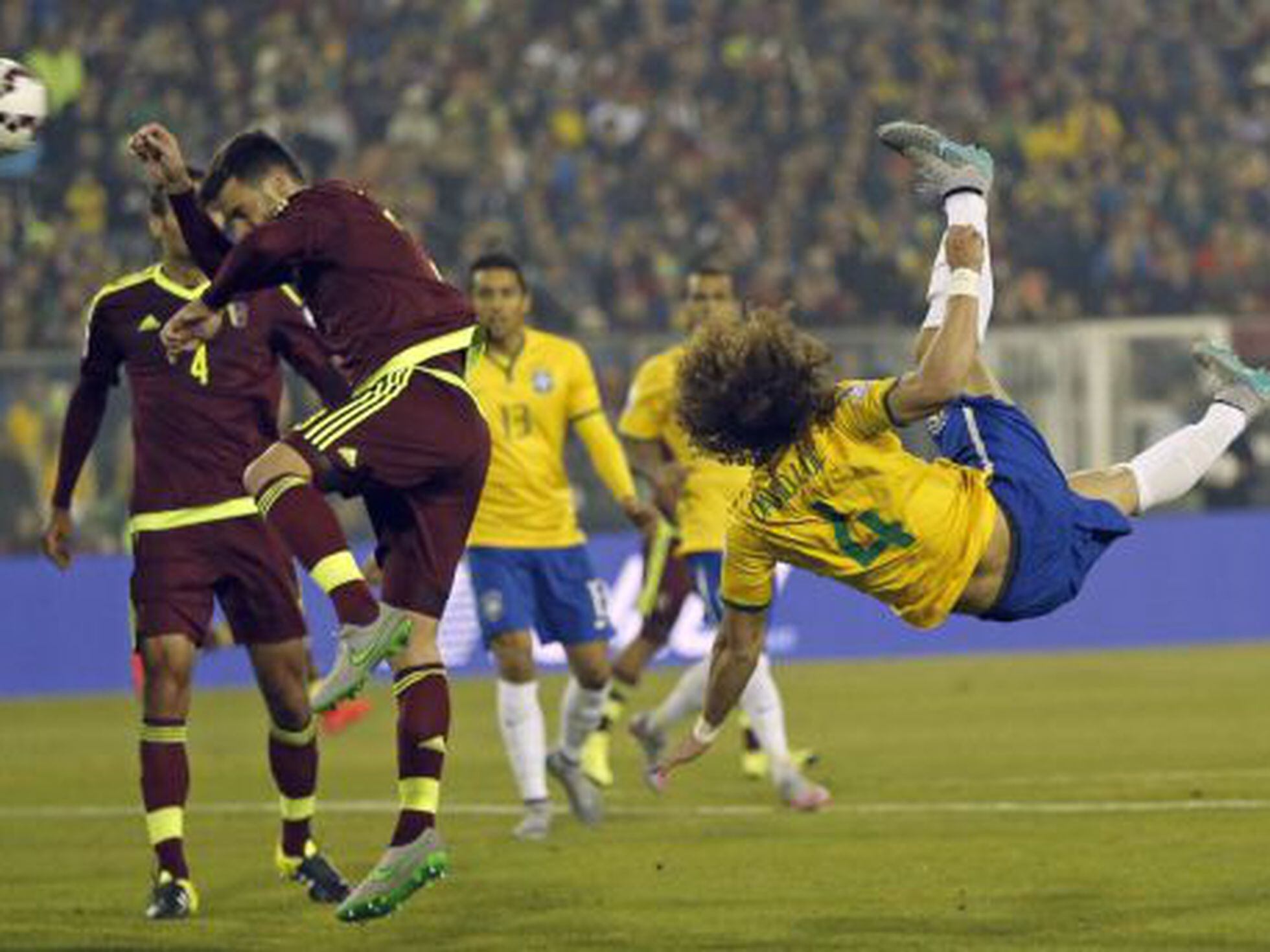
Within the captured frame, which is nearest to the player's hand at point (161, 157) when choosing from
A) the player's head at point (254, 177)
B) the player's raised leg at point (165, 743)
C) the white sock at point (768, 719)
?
the player's head at point (254, 177)

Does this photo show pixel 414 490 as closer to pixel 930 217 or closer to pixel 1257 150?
pixel 930 217

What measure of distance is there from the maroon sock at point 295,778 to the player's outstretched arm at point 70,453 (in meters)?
1.09

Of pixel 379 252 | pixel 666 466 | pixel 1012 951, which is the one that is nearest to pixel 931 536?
pixel 1012 951

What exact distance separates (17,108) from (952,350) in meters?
3.33

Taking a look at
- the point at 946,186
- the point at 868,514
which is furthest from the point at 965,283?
the point at 868,514

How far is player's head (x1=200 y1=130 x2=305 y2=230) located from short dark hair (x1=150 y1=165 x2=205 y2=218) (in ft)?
1.79

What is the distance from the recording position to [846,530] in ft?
31.0

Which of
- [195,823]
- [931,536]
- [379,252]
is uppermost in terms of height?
[379,252]

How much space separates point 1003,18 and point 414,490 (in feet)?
78.7

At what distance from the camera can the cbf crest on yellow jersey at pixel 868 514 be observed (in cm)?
934

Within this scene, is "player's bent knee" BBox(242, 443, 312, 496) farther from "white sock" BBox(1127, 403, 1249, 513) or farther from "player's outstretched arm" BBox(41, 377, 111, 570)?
"white sock" BBox(1127, 403, 1249, 513)

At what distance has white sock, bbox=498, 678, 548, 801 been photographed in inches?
535

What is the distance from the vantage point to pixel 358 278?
9945 mm

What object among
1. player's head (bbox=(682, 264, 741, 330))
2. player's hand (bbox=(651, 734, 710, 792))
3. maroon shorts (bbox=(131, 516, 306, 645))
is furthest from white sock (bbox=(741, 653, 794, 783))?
player's hand (bbox=(651, 734, 710, 792))
